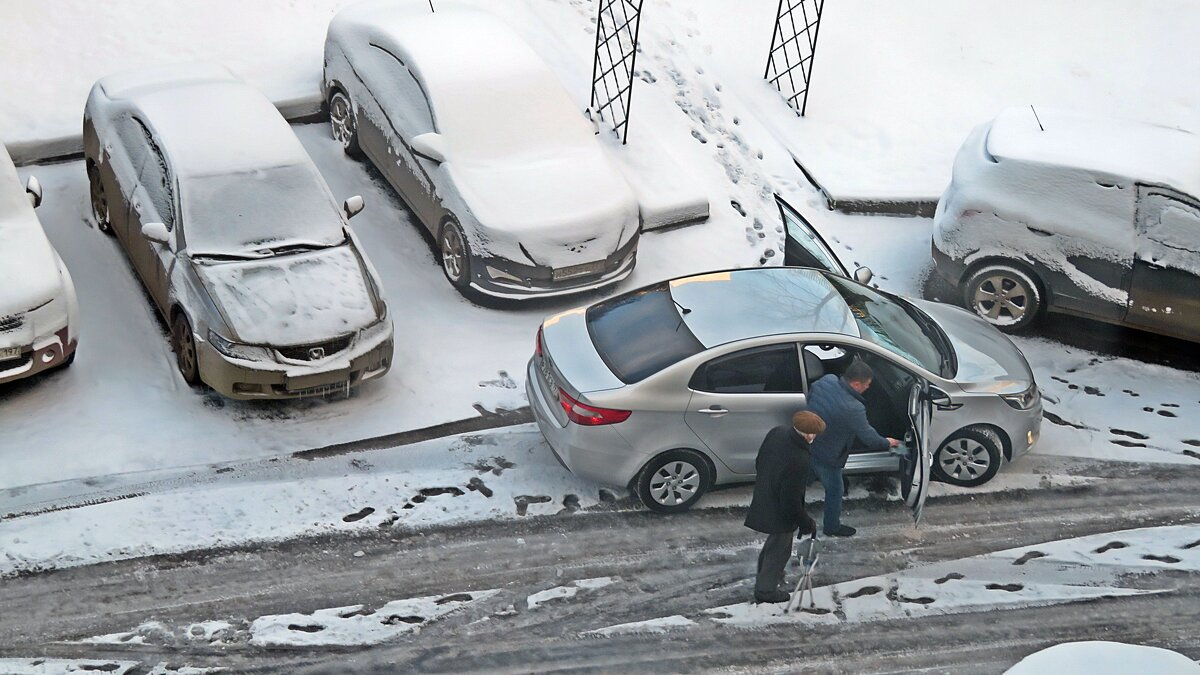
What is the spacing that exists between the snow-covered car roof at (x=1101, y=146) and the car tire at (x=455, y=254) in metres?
4.86

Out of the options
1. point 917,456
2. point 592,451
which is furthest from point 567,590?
point 917,456

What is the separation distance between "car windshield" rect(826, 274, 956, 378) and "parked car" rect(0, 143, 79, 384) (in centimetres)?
577

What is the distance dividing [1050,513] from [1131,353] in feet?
8.88

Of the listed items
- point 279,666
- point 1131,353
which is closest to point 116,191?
point 279,666

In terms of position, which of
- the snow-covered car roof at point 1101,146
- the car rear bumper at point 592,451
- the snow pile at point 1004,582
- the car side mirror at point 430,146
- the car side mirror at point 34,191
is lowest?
the snow pile at point 1004,582

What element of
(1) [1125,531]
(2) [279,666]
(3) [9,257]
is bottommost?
(2) [279,666]

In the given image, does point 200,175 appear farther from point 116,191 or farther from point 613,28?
point 613,28

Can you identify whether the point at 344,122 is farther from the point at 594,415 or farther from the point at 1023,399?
the point at 1023,399

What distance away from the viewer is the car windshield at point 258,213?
9891 mm

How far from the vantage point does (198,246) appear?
32.1 ft

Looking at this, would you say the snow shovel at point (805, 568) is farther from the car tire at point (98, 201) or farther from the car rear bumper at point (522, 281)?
the car tire at point (98, 201)

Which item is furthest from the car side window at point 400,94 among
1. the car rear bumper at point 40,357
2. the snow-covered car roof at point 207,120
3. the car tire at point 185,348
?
the car rear bumper at point 40,357

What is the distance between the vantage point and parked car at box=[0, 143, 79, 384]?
9148mm

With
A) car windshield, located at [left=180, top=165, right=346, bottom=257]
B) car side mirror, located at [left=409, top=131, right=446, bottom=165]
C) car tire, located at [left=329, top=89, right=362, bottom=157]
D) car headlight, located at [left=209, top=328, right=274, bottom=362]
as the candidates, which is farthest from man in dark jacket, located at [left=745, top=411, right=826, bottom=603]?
car tire, located at [left=329, top=89, right=362, bottom=157]
